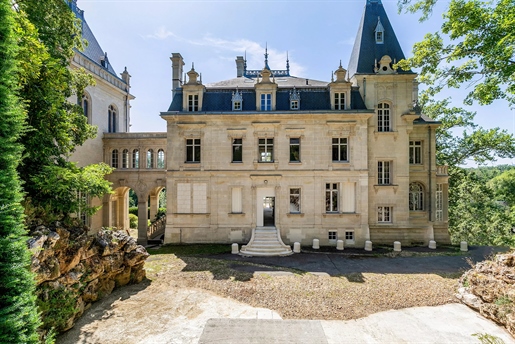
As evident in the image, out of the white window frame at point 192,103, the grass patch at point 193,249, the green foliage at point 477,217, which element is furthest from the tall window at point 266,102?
the green foliage at point 477,217

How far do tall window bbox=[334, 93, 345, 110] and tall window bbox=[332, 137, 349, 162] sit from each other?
2.47 meters

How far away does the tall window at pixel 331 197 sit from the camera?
63.2 feet

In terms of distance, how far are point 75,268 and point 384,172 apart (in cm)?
2048

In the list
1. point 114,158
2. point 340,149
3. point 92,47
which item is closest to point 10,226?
point 114,158

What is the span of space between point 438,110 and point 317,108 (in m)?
14.6

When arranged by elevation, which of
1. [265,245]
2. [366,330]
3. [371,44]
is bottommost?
[366,330]

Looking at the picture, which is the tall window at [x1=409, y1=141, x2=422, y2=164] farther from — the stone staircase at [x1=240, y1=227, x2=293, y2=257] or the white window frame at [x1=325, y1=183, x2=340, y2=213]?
the stone staircase at [x1=240, y1=227, x2=293, y2=257]

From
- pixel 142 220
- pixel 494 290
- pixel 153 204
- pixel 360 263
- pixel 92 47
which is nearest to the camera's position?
pixel 494 290

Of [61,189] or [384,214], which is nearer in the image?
[61,189]

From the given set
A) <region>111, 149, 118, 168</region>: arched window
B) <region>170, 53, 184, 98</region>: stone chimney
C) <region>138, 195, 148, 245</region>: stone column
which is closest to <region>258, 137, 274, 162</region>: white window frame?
<region>170, 53, 184, 98</region>: stone chimney

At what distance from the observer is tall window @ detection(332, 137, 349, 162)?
63.3ft

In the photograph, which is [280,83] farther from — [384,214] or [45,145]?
[45,145]

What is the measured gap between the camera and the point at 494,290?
29.5 feet

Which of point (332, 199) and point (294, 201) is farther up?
point (332, 199)
